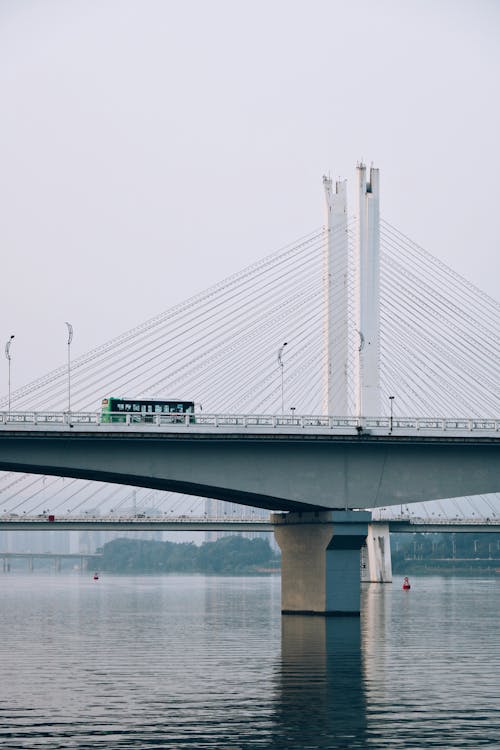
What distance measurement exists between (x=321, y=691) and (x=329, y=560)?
37105 millimetres

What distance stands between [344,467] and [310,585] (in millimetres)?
7633

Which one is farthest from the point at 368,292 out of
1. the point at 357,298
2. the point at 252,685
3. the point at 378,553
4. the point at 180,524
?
the point at 378,553

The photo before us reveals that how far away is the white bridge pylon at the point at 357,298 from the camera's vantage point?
7606 centimetres

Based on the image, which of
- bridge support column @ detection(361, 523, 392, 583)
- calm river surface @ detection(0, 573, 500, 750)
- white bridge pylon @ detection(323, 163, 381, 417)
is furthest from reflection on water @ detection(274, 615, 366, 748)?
bridge support column @ detection(361, 523, 392, 583)

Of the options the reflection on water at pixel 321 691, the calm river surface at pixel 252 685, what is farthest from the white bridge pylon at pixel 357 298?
the reflection on water at pixel 321 691

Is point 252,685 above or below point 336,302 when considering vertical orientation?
below

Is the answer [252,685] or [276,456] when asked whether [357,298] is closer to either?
A: [276,456]

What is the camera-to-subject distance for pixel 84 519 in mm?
152500

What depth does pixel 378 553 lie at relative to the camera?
545 ft

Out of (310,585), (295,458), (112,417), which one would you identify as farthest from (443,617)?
(112,417)

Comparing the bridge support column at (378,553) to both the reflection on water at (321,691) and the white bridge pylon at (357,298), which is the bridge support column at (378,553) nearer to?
the white bridge pylon at (357,298)

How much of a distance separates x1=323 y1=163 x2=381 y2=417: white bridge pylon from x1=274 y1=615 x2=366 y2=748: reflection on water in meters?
16.4

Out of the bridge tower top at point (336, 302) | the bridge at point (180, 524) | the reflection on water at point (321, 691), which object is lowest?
the reflection on water at point (321, 691)

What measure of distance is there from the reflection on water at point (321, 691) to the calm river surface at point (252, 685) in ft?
0.16
